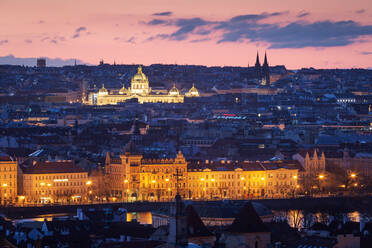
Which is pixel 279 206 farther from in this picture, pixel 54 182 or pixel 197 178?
pixel 54 182

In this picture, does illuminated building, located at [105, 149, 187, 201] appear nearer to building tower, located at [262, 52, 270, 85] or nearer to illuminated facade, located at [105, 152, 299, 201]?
→ illuminated facade, located at [105, 152, 299, 201]

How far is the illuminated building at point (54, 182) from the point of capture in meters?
62.2

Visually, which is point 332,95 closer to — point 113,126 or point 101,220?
point 113,126

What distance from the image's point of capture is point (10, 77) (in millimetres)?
194500

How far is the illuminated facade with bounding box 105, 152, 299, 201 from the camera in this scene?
65.5m

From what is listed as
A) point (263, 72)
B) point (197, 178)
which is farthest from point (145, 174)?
point (263, 72)

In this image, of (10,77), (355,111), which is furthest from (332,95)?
(10,77)

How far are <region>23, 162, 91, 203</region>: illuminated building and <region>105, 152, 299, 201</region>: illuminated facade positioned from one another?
1702mm

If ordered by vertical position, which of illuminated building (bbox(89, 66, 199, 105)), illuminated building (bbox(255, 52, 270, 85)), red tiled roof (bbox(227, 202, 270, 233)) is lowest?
illuminated building (bbox(89, 66, 199, 105))

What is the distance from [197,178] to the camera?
6638cm

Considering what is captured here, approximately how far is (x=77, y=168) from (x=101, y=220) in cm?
2299

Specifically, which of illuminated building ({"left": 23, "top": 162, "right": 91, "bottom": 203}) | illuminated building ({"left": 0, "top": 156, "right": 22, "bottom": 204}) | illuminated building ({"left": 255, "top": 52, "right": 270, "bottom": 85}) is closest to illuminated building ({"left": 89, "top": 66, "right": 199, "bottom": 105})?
illuminated building ({"left": 255, "top": 52, "right": 270, "bottom": 85})

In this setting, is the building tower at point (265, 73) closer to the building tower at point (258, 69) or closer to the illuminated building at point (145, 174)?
the building tower at point (258, 69)

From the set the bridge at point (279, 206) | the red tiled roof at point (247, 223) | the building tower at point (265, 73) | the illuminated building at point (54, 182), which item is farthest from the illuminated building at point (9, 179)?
the building tower at point (265, 73)
